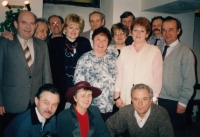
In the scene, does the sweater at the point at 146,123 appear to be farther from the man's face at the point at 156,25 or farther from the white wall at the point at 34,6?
the white wall at the point at 34,6

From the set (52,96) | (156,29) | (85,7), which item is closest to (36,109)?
(52,96)

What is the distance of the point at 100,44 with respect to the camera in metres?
2.36

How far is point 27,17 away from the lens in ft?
7.71

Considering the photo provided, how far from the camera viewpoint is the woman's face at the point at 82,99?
2000 millimetres

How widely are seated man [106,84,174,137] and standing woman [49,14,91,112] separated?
86 cm

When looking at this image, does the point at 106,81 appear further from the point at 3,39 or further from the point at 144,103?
the point at 3,39

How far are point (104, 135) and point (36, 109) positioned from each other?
784mm

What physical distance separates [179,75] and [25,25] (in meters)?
2.12

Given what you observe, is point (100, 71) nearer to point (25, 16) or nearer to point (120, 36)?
point (120, 36)

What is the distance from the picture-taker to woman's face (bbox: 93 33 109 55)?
2.36 m

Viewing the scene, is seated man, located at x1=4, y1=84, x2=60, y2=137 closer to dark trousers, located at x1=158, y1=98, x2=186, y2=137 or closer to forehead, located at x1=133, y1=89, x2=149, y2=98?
forehead, located at x1=133, y1=89, x2=149, y2=98

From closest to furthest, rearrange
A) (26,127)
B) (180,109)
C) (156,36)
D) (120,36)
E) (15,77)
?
(26,127) → (15,77) → (180,109) → (120,36) → (156,36)

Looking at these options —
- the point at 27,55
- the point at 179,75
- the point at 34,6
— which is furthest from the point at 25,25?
the point at 179,75

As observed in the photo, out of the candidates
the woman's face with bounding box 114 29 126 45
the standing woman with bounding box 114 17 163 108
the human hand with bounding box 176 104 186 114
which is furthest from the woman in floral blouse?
the human hand with bounding box 176 104 186 114
